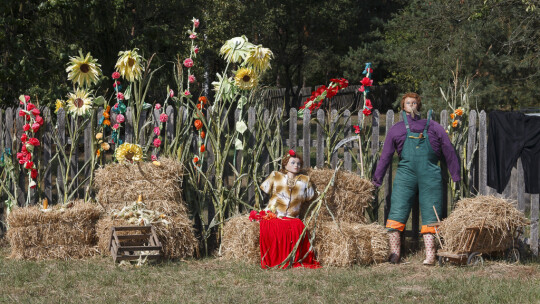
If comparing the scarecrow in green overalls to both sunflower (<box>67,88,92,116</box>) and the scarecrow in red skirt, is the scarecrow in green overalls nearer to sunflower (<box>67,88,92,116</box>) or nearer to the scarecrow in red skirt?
the scarecrow in red skirt

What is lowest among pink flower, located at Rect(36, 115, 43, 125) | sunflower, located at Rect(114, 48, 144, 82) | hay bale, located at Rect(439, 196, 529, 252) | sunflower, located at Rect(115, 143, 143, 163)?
hay bale, located at Rect(439, 196, 529, 252)

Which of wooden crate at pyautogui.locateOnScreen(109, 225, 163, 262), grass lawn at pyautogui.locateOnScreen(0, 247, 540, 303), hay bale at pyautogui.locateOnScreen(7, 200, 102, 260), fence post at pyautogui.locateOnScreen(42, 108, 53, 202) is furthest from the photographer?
fence post at pyautogui.locateOnScreen(42, 108, 53, 202)

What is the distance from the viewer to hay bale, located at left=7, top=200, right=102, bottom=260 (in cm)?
638

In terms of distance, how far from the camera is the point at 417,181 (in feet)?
21.8

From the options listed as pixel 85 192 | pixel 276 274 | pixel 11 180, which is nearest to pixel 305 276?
pixel 276 274

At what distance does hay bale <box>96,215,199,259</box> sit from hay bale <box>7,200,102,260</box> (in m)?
0.16

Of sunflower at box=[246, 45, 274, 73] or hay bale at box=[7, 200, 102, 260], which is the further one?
sunflower at box=[246, 45, 274, 73]

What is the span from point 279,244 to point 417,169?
148 centimetres

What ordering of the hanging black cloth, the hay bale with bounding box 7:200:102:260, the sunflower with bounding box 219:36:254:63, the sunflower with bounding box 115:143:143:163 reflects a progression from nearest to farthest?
the hay bale with bounding box 7:200:102:260 < the sunflower with bounding box 115:143:143:163 < the hanging black cloth < the sunflower with bounding box 219:36:254:63

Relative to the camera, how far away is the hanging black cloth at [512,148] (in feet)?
22.1

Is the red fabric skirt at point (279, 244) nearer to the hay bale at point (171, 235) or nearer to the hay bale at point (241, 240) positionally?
the hay bale at point (241, 240)

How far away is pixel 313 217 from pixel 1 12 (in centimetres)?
645

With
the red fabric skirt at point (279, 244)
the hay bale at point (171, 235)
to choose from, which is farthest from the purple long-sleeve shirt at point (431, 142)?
the hay bale at point (171, 235)

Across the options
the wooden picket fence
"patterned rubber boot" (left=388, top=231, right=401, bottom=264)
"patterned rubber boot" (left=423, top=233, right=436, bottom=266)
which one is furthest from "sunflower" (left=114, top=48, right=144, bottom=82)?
"patterned rubber boot" (left=423, top=233, right=436, bottom=266)
